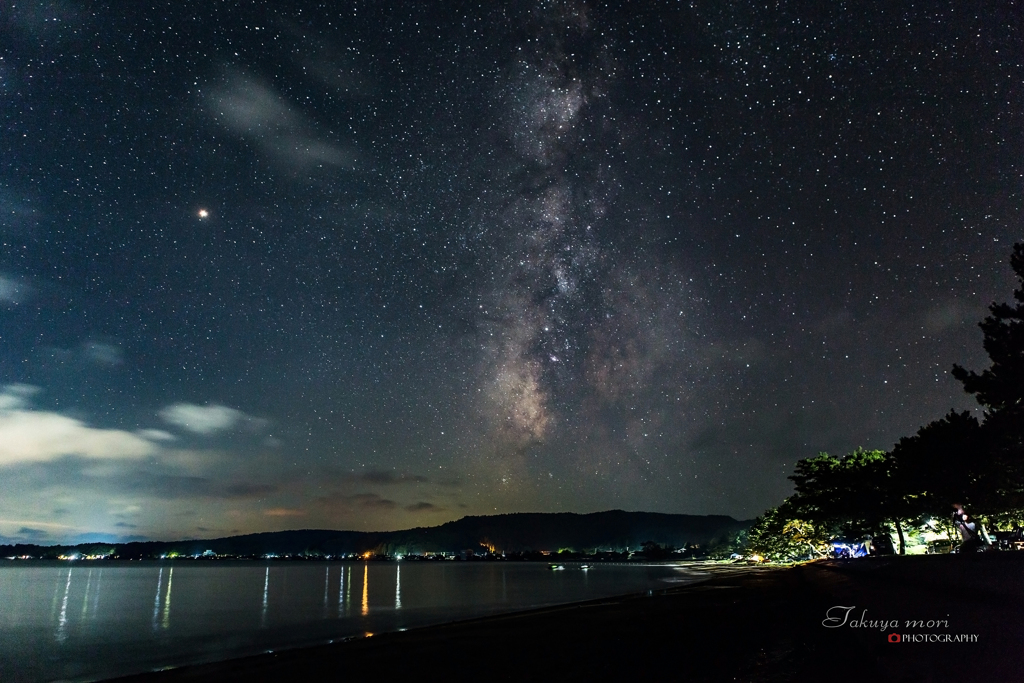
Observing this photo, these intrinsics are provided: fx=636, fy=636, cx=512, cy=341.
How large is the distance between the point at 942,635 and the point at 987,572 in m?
8.09

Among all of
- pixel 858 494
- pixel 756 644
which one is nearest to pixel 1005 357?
pixel 756 644

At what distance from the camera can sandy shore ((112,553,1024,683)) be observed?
47.2ft

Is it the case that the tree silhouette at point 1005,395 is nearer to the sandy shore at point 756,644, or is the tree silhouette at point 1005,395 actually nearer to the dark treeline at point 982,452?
the dark treeline at point 982,452

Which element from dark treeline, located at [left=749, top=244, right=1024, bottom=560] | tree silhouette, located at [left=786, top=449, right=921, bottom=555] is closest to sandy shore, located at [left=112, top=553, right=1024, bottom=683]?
dark treeline, located at [left=749, top=244, right=1024, bottom=560]

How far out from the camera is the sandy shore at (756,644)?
1440cm

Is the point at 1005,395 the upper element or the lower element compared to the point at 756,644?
upper

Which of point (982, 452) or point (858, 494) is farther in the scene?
point (858, 494)

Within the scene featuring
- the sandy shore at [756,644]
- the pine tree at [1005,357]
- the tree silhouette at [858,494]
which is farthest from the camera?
the tree silhouette at [858,494]

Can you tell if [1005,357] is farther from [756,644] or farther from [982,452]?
[756,644]

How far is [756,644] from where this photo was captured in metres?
21.5

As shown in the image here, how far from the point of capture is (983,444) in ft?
98.6

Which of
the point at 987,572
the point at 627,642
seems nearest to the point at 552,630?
the point at 627,642

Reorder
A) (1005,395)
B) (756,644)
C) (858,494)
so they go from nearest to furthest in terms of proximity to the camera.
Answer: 1. (756,644)
2. (1005,395)
3. (858,494)

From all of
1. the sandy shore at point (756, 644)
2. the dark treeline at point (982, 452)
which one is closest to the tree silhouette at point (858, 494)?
the dark treeline at point (982, 452)
